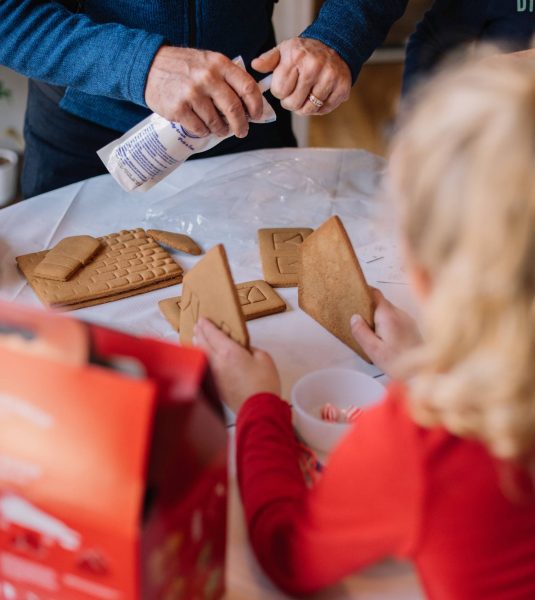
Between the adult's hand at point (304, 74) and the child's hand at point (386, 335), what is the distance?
0.42 m

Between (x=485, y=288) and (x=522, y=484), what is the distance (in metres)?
0.18

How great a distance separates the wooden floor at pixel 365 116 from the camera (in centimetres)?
350

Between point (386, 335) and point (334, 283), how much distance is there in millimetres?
114

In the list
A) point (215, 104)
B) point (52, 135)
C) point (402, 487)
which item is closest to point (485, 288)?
point (402, 487)

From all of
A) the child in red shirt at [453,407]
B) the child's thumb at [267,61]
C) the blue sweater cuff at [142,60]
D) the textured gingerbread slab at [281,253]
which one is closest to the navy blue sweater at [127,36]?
the blue sweater cuff at [142,60]

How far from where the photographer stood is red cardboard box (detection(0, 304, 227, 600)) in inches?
19.3

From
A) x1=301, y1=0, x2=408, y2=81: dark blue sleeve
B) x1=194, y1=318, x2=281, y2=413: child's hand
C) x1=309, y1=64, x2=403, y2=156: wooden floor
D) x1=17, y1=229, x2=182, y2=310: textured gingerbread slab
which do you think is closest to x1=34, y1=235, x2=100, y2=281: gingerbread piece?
x1=17, y1=229, x2=182, y2=310: textured gingerbread slab

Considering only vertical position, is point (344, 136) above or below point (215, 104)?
below

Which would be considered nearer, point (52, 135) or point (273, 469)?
point (273, 469)

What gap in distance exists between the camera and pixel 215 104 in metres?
1.15

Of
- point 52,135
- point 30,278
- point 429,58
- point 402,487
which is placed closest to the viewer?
point 402,487

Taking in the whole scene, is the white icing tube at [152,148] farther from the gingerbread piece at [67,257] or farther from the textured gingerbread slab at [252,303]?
the textured gingerbread slab at [252,303]

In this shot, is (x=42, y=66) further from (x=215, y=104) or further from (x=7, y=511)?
(x=7, y=511)

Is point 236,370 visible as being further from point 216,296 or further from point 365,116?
point 365,116
